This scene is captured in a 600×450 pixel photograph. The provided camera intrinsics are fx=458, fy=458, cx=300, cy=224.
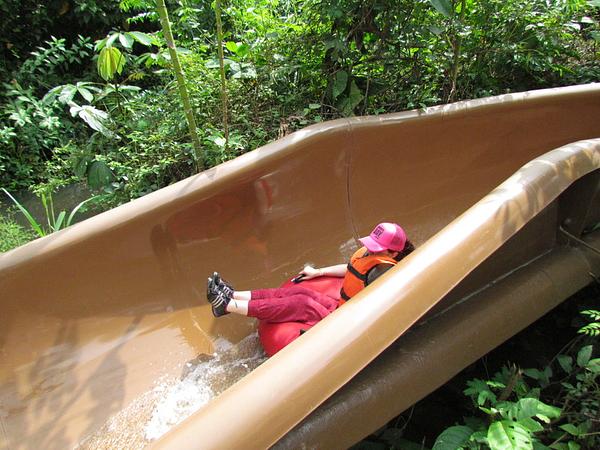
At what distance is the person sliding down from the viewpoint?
5.99 ft

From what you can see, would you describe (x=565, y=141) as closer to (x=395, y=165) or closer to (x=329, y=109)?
(x=395, y=165)

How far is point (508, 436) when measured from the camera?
1098 mm

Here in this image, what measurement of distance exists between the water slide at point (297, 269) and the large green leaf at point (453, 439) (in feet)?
0.52

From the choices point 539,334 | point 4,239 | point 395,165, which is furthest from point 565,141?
point 4,239

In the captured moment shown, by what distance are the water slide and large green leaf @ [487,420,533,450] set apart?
0.28 meters

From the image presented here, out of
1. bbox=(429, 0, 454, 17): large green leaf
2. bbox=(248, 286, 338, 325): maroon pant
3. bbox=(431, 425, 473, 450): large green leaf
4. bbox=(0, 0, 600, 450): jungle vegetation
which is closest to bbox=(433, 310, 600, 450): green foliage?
bbox=(431, 425, 473, 450): large green leaf

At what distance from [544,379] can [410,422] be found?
1.59 feet

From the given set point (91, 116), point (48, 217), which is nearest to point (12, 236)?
point (48, 217)

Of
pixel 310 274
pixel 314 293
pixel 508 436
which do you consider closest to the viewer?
pixel 508 436

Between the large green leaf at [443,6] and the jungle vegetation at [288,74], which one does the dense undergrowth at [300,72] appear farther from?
the large green leaf at [443,6]

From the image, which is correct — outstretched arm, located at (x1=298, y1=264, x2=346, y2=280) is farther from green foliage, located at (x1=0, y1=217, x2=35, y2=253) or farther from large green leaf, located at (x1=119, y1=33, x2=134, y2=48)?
green foliage, located at (x1=0, y1=217, x2=35, y2=253)

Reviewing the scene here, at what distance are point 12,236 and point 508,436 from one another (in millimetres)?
3092

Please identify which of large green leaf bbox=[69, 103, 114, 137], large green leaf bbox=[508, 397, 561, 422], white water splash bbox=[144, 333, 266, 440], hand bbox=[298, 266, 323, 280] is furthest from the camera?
large green leaf bbox=[69, 103, 114, 137]

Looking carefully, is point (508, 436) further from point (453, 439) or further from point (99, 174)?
point (99, 174)
